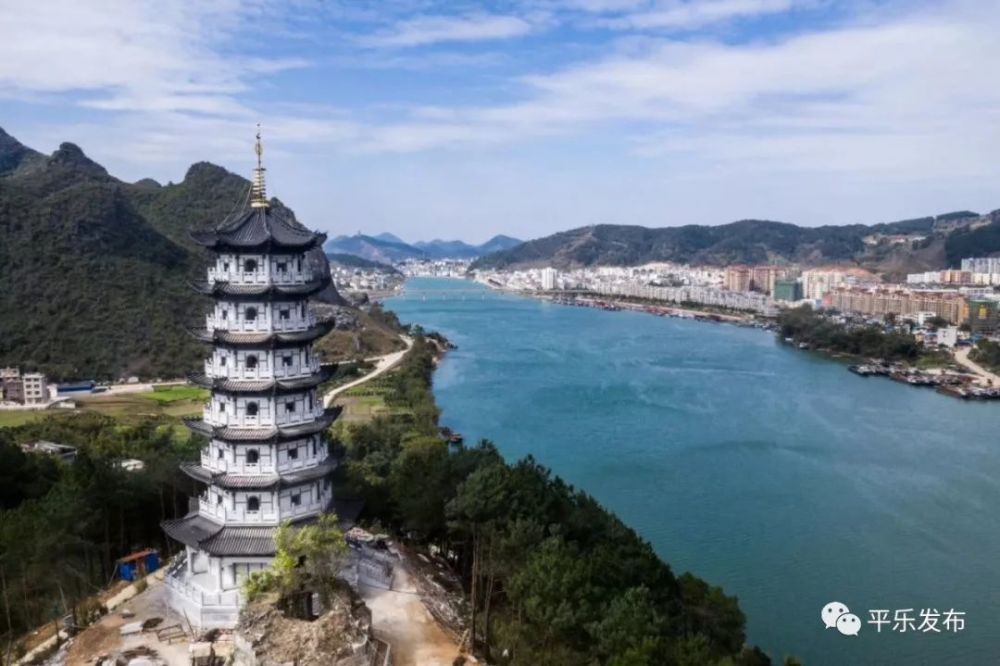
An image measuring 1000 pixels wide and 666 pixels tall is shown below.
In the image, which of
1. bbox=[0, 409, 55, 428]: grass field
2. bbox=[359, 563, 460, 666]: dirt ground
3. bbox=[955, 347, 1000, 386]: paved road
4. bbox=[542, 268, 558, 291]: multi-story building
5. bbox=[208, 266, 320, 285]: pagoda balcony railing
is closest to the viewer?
bbox=[359, 563, 460, 666]: dirt ground

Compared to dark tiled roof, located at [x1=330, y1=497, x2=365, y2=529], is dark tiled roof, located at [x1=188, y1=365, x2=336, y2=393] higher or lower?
dark tiled roof, located at [x1=188, y1=365, x2=336, y2=393]

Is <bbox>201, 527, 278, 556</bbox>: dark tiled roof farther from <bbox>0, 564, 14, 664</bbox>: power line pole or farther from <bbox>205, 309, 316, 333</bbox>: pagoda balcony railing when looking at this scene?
<bbox>205, 309, 316, 333</bbox>: pagoda balcony railing

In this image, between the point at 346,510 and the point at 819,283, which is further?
the point at 819,283

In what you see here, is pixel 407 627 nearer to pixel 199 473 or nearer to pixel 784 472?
pixel 199 473

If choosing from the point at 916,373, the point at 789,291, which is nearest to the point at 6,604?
the point at 916,373

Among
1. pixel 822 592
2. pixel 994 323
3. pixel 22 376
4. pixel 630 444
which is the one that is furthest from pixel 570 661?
pixel 994 323

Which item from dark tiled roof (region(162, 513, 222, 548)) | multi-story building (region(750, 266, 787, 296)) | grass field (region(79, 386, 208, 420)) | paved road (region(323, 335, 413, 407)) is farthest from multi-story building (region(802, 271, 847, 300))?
A: dark tiled roof (region(162, 513, 222, 548))

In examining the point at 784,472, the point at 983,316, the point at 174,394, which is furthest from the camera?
the point at 983,316
